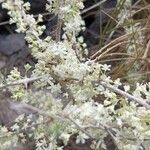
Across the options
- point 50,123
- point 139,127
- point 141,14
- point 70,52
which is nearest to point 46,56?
point 70,52

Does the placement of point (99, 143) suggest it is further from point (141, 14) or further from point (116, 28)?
point (141, 14)

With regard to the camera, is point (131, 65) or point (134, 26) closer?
point (131, 65)

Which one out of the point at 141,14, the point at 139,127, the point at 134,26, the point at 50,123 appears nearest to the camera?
the point at 139,127

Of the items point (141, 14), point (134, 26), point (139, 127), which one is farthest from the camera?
point (141, 14)

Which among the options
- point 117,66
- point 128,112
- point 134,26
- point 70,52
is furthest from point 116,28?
point 128,112

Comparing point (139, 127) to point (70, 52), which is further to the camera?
point (70, 52)

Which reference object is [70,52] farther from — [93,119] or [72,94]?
[93,119]

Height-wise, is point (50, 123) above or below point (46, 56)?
below

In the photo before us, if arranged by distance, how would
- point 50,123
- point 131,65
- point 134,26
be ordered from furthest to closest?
point 134,26, point 131,65, point 50,123

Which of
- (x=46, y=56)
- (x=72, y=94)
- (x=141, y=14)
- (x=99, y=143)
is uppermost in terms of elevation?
(x=141, y=14)
